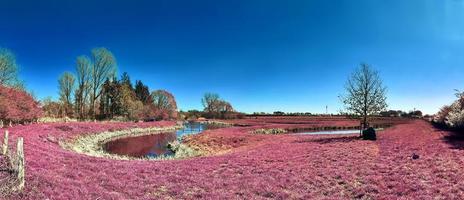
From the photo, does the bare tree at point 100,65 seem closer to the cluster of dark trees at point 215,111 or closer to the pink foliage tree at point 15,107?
the pink foliage tree at point 15,107

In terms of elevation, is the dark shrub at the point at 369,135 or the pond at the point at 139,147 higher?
the dark shrub at the point at 369,135

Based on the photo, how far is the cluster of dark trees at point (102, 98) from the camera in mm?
80125

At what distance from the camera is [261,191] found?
15.1 meters

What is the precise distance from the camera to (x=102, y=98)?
104 meters

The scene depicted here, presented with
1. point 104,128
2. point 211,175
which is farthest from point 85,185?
point 104,128

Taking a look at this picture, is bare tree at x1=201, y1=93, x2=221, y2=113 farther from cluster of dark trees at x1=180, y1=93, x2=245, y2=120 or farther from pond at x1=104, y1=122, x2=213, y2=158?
pond at x1=104, y1=122, x2=213, y2=158

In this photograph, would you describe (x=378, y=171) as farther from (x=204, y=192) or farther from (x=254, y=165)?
(x=204, y=192)

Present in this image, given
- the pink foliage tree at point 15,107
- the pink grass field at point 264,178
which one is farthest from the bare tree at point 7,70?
the pink grass field at point 264,178

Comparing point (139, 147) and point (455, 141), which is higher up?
point (455, 141)

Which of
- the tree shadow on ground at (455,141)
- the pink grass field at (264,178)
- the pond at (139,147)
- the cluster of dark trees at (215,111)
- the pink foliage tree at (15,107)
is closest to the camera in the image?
the pink grass field at (264,178)

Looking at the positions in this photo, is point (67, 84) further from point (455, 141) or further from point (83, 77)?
point (455, 141)

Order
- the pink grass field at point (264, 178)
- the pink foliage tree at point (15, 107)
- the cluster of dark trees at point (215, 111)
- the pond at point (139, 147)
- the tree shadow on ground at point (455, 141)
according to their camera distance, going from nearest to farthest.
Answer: the pink grass field at point (264, 178) → the tree shadow on ground at point (455, 141) → the pond at point (139, 147) → the pink foliage tree at point (15, 107) → the cluster of dark trees at point (215, 111)

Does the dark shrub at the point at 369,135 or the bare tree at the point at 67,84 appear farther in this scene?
the bare tree at the point at 67,84

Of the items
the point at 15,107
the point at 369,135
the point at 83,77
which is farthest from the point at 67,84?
the point at 369,135
